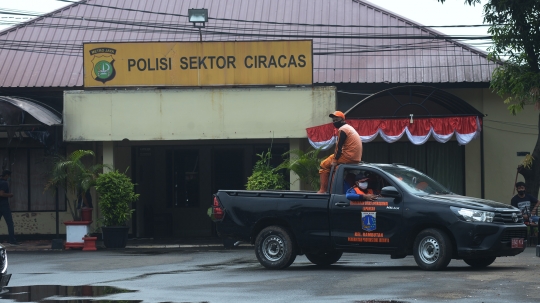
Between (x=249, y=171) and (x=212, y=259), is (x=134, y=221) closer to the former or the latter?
(x=249, y=171)

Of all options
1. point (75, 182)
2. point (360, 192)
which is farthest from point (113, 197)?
point (360, 192)

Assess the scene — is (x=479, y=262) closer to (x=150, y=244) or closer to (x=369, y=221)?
(x=369, y=221)

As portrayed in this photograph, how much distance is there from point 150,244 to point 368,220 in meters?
10.1

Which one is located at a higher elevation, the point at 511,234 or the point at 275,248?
the point at 511,234

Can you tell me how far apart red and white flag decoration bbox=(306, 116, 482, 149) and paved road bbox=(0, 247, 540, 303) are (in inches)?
164

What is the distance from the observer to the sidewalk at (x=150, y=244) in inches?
837

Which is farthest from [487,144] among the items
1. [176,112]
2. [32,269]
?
[32,269]

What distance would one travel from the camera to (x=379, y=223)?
13273 mm

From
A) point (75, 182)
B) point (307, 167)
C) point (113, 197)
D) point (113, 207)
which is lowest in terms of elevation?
point (113, 207)

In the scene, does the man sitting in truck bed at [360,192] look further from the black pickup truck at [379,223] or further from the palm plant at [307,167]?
the palm plant at [307,167]

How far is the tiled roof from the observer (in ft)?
80.1

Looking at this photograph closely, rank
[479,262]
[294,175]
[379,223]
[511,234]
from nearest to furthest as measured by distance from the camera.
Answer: [511,234] → [379,223] → [479,262] → [294,175]

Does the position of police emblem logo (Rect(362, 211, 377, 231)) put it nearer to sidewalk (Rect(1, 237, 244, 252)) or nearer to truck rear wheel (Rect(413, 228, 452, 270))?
truck rear wheel (Rect(413, 228, 452, 270))

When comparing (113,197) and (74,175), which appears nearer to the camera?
(113,197)
